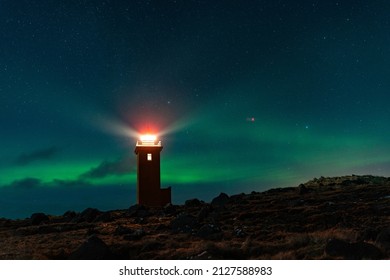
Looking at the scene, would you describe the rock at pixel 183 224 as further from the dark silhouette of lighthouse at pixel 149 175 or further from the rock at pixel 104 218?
the dark silhouette of lighthouse at pixel 149 175

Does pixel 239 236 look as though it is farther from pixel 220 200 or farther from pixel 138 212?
pixel 220 200

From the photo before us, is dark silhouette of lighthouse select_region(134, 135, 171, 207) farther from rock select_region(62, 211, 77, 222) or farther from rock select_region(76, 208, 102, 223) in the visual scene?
rock select_region(76, 208, 102, 223)

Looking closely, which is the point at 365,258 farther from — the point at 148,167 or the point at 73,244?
the point at 148,167

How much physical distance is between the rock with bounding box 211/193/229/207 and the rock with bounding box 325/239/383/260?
20097mm

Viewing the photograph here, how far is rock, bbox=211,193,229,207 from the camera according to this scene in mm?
30203

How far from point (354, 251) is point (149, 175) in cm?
2680

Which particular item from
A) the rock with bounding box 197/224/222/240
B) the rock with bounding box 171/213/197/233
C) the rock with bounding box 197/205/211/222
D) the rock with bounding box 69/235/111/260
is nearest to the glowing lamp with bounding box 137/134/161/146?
the rock with bounding box 197/205/211/222

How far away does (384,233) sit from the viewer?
10508 millimetres

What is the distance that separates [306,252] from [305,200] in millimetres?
17019

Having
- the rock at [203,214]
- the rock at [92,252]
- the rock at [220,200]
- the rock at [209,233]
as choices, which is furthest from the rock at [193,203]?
the rock at [92,252]

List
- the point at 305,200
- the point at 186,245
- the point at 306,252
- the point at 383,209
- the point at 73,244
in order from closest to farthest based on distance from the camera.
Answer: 1. the point at 306,252
2. the point at 186,245
3. the point at 73,244
4. the point at 383,209
5. the point at 305,200

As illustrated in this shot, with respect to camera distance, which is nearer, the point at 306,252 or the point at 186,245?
the point at 306,252
